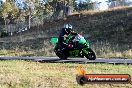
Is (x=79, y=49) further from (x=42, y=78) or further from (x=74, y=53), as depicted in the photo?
(x=42, y=78)

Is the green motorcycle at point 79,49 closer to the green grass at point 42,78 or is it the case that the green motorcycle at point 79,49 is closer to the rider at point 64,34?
the rider at point 64,34

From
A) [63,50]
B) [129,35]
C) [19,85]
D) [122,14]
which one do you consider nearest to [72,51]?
[63,50]

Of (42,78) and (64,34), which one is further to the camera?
(64,34)

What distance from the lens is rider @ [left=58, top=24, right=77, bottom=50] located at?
21.2m

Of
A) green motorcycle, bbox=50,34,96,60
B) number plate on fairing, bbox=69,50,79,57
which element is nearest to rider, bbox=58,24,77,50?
green motorcycle, bbox=50,34,96,60

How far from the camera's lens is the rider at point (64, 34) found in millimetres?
21203

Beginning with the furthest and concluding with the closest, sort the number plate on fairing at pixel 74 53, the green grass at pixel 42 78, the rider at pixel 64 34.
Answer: the number plate on fairing at pixel 74 53
the rider at pixel 64 34
the green grass at pixel 42 78

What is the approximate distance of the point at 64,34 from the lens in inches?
845

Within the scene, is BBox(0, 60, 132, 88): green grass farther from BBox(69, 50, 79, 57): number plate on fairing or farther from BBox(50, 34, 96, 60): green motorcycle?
BBox(69, 50, 79, 57): number plate on fairing

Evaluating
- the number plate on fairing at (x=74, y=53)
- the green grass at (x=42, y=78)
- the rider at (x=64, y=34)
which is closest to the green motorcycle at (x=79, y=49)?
the number plate on fairing at (x=74, y=53)

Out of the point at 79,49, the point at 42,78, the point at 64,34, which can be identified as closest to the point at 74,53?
the point at 79,49

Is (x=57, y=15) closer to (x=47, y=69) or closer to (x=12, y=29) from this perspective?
(x=12, y=29)

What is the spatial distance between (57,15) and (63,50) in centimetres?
5612

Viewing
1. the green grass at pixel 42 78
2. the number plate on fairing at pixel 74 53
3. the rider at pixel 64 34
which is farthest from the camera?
the number plate on fairing at pixel 74 53
